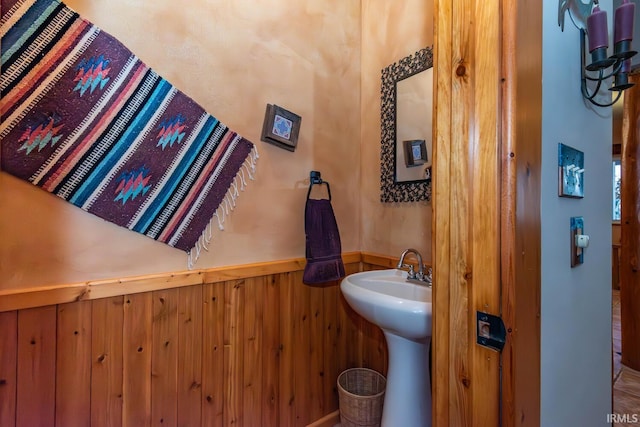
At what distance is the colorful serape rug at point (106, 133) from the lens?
0.96 m

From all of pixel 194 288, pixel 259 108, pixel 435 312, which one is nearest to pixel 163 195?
pixel 194 288

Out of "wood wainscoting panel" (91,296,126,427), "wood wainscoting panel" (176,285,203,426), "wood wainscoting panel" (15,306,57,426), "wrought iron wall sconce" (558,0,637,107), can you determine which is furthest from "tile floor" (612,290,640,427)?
"wood wainscoting panel" (15,306,57,426)

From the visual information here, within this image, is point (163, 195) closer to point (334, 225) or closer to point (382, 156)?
point (334, 225)

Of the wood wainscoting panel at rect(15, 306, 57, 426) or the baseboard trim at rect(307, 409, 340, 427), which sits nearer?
the wood wainscoting panel at rect(15, 306, 57, 426)

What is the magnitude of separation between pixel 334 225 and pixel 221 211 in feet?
1.95

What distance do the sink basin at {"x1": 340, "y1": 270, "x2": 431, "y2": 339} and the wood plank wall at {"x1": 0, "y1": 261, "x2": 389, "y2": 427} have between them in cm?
31

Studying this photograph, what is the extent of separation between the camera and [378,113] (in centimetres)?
175

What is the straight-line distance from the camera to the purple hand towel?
5.04 ft

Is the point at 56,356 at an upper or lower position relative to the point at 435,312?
lower

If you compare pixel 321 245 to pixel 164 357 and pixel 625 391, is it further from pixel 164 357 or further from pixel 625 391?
pixel 625 391

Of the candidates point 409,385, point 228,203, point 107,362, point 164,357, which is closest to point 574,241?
point 409,385

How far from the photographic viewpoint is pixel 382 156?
172 centimetres

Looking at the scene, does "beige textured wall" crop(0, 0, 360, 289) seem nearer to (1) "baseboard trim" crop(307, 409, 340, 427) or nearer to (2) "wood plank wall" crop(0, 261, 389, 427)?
(2) "wood plank wall" crop(0, 261, 389, 427)

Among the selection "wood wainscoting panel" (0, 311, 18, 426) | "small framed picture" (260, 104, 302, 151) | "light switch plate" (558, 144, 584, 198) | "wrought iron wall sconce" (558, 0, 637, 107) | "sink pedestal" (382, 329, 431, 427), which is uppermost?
"wrought iron wall sconce" (558, 0, 637, 107)
